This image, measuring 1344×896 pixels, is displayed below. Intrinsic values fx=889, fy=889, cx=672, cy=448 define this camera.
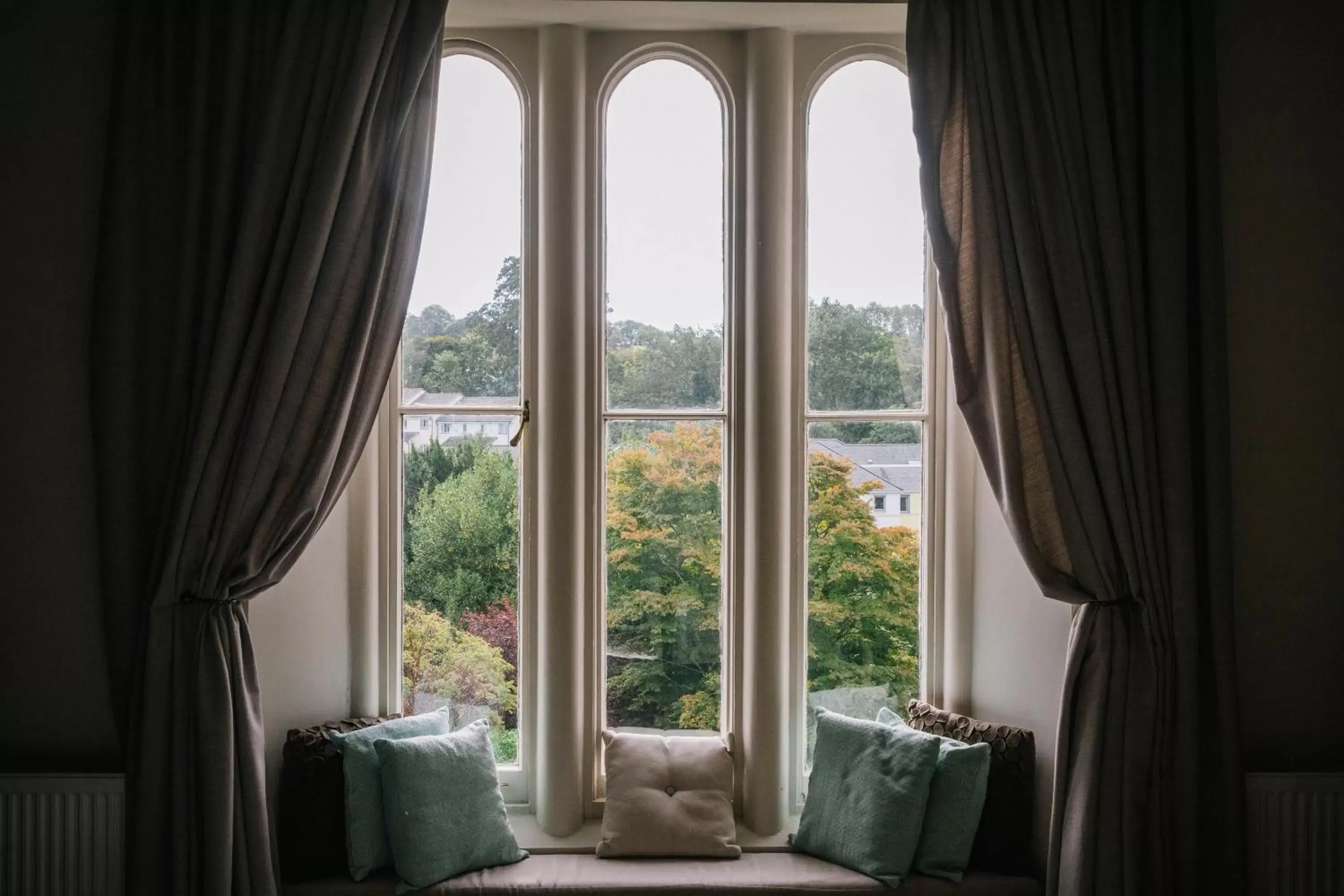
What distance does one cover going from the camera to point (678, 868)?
2.41m

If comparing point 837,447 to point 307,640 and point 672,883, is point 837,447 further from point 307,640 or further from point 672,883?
point 307,640

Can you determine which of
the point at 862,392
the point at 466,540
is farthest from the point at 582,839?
the point at 862,392

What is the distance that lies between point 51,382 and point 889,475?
233 centimetres

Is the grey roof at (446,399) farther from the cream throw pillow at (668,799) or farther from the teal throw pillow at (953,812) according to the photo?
the teal throw pillow at (953,812)

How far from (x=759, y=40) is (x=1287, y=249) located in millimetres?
1540

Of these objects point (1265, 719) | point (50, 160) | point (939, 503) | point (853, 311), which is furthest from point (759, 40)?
point (1265, 719)

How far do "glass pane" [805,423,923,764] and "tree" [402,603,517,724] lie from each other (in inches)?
38.3

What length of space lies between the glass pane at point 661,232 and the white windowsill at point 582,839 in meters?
1.27

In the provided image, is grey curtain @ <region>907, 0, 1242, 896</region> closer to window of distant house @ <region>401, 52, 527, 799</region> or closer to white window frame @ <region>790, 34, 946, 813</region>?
white window frame @ <region>790, 34, 946, 813</region>

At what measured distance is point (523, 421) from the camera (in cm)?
267

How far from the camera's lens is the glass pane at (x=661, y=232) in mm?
2695

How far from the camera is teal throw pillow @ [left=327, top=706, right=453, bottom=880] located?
2.31 meters

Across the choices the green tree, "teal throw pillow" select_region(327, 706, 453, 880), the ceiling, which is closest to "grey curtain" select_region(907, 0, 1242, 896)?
the ceiling

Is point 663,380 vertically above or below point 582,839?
above
